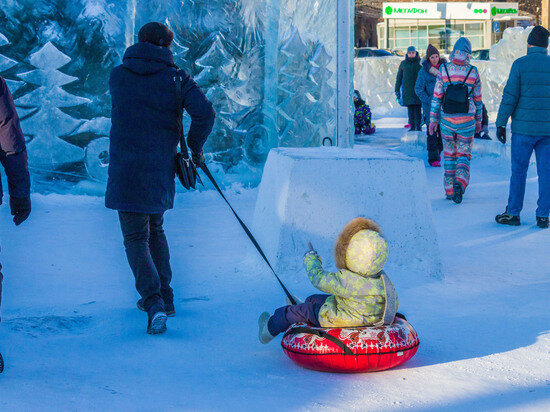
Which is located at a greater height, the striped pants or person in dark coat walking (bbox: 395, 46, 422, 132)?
person in dark coat walking (bbox: 395, 46, 422, 132)

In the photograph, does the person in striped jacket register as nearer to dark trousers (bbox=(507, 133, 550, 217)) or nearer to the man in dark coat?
dark trousers (bbox=(507, 133, 550, 217))

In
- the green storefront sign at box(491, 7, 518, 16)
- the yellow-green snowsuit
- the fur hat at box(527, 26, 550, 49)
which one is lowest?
the yellow-green snowsuit

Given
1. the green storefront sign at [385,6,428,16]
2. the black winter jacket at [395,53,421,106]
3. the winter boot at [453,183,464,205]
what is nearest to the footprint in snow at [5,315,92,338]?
the winter boot at [453,183,464,205]

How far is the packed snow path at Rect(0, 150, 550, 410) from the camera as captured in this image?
316cm

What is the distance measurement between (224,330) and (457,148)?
4.57 m

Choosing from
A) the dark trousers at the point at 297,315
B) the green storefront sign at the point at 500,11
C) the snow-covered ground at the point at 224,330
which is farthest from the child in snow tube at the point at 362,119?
the green storefront sign at the point at 500,11

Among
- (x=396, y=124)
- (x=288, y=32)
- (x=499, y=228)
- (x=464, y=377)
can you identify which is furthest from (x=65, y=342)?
(x=396, y=124)

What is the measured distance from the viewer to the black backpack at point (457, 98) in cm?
762

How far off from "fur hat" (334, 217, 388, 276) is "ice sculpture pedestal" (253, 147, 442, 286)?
1.58 metres

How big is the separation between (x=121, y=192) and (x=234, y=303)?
3.54ft

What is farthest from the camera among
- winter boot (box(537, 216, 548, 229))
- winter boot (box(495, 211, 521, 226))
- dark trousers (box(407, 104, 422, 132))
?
dark trousers (box(407, 104, 422, 132))

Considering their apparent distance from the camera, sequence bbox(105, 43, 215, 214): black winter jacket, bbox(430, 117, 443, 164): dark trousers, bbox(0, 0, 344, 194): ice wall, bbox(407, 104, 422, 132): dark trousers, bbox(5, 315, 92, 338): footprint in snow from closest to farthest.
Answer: bbox(105, 43, 215, 214): black winter jacket
bbox(5, 315, 92, 338): footprint in snow
bbox(0, 0, 344, 194): ice wall
bbox(430, 117, 443, 164): dark trousers
bbox(407, 104, 422, 132): dark trousers

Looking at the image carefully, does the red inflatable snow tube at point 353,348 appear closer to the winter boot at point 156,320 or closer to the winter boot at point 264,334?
the winter boot at point 264,334

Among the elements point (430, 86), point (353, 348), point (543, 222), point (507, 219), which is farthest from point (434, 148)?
point (353, 348)
